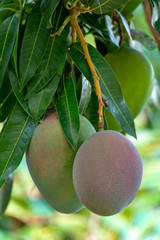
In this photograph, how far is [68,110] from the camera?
640 millimetres

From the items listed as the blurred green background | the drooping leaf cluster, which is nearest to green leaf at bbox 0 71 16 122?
the drooping leaf cluster

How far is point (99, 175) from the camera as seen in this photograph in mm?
525

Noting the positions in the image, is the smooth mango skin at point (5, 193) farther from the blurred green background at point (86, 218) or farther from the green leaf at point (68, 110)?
the blurred green background at point (86, 218)

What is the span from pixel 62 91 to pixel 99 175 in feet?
0.65

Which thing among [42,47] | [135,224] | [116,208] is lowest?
[135,224]

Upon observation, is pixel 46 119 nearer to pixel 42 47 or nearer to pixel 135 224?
pixel 42 47

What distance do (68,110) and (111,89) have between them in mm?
79

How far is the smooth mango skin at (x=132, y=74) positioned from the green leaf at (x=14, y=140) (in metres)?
0.21

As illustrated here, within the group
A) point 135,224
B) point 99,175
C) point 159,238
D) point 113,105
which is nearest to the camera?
point 99,175

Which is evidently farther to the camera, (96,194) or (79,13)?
(79,13)

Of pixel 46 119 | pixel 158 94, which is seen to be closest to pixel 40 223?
pixel 158 94

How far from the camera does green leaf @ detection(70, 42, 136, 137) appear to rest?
62 cm

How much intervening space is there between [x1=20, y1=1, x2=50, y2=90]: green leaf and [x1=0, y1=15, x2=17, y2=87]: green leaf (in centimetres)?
3

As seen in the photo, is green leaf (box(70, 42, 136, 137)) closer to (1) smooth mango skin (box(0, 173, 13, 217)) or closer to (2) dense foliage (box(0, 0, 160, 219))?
(2) dense foliage (box(0, 0, 160, 219))
